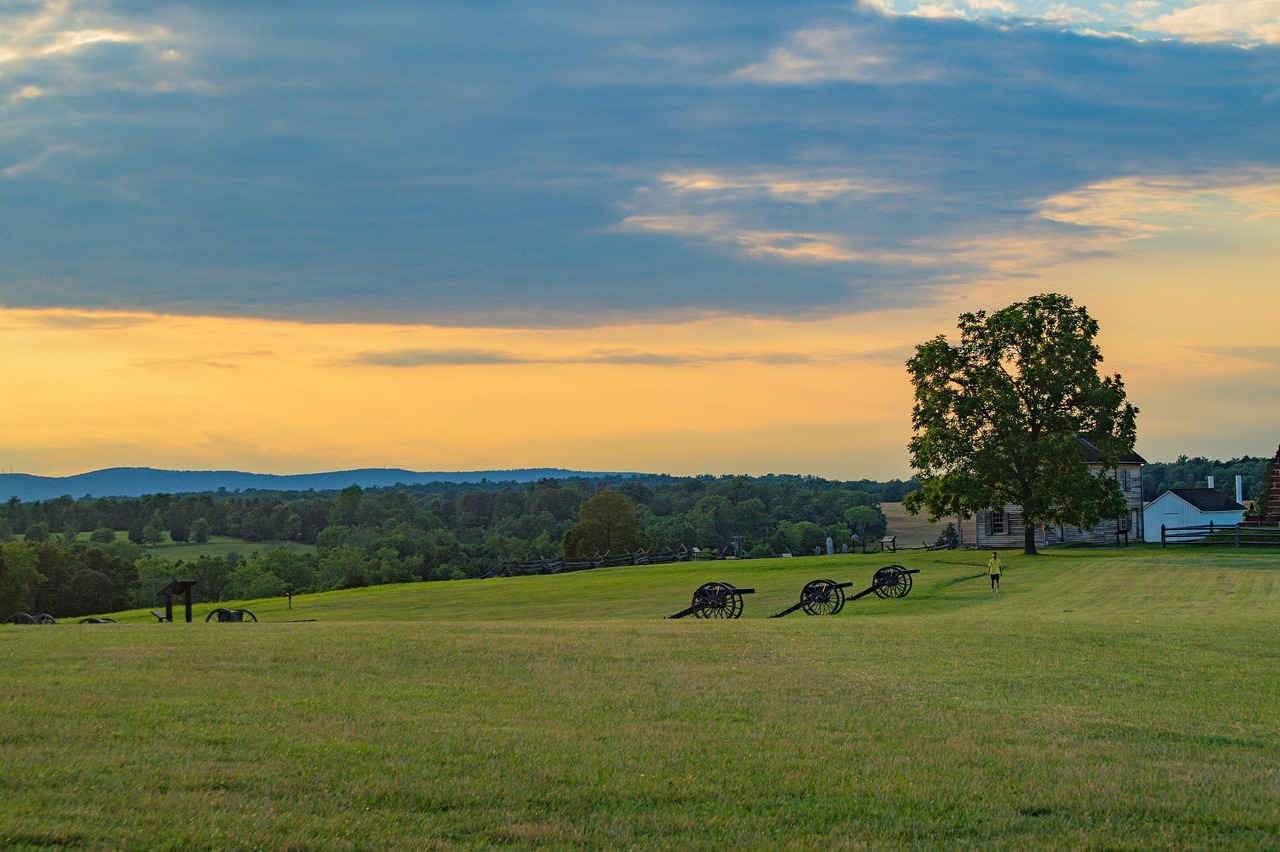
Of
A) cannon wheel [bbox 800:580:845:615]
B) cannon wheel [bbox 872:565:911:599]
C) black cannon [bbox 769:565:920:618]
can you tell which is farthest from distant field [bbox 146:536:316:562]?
cannon wheel [bbox 800:580:845:615]

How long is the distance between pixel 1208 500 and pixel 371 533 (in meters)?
78.8

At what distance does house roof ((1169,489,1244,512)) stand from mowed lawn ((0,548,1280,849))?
5836 cm

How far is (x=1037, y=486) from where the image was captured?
5203 cm

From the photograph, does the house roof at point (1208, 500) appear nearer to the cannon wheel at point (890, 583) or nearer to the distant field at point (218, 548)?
the cannon wheel at point (890, 583)

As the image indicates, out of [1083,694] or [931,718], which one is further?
[1083,694]

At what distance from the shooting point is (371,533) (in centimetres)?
11450

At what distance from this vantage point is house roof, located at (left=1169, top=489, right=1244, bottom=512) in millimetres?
73625

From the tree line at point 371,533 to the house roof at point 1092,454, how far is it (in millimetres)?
30541

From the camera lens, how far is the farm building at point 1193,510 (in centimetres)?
7344

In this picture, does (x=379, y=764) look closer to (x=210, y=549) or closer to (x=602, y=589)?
(x=602, y=589)

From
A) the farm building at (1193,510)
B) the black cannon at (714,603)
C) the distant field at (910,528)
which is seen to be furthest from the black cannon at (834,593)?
the distant field at (910,528)

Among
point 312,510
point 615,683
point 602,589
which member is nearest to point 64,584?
point 602,589

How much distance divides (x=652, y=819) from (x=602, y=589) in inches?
1558

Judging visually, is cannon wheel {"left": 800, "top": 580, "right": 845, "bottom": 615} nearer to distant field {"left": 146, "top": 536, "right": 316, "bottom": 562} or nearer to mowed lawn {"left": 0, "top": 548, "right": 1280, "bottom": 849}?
mowed lawn {"left": 0, "top": 548, "right": 1280, "bottom": 849}
